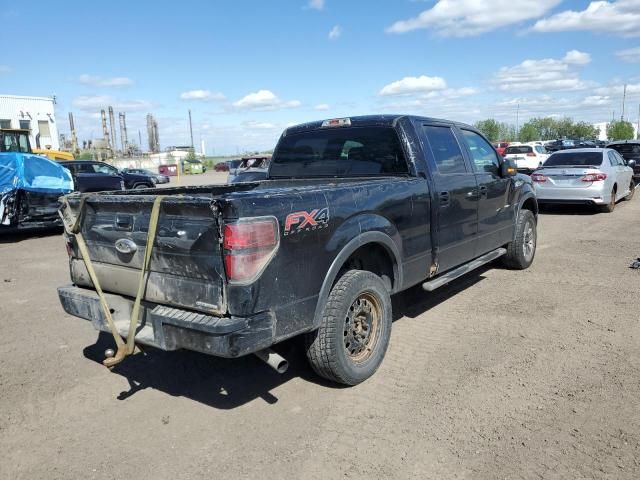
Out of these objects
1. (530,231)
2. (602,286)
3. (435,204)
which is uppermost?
(435,204)

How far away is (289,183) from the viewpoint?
5.12 m

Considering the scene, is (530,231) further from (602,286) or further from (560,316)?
(560,316)

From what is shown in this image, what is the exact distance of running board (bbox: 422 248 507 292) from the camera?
179 inches

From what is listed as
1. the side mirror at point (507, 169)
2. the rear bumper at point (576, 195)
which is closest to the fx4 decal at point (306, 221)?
the side mirror at point (507, 169)

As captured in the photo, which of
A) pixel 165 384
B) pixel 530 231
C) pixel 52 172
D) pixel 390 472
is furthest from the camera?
pixel 52 172

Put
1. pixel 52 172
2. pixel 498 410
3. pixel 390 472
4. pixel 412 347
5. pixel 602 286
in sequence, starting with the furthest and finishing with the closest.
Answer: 1. pixel 52 172
2. pixel 602 286
3. pixel 412 347
4. pixel 498 410
5. pixel 390 472

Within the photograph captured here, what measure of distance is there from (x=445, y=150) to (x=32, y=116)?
5406 cm

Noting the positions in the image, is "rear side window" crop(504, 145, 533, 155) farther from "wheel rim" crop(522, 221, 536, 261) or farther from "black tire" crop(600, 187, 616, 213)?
"wheel rim" crop(522, 221, 536, 261)

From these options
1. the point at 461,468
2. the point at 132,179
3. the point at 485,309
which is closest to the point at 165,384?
the point at 461,468

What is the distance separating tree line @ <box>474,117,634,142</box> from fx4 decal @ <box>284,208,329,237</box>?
8986 centimetres

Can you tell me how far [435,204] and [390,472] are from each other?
8.09 ft

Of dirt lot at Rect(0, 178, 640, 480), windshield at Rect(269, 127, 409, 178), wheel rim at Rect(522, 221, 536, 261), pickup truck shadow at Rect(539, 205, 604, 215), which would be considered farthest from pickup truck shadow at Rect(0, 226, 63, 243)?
pickup truck shadow at Rect(539, 205, 604, 215)

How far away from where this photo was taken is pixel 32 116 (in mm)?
49312

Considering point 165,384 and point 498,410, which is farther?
point 165,384
